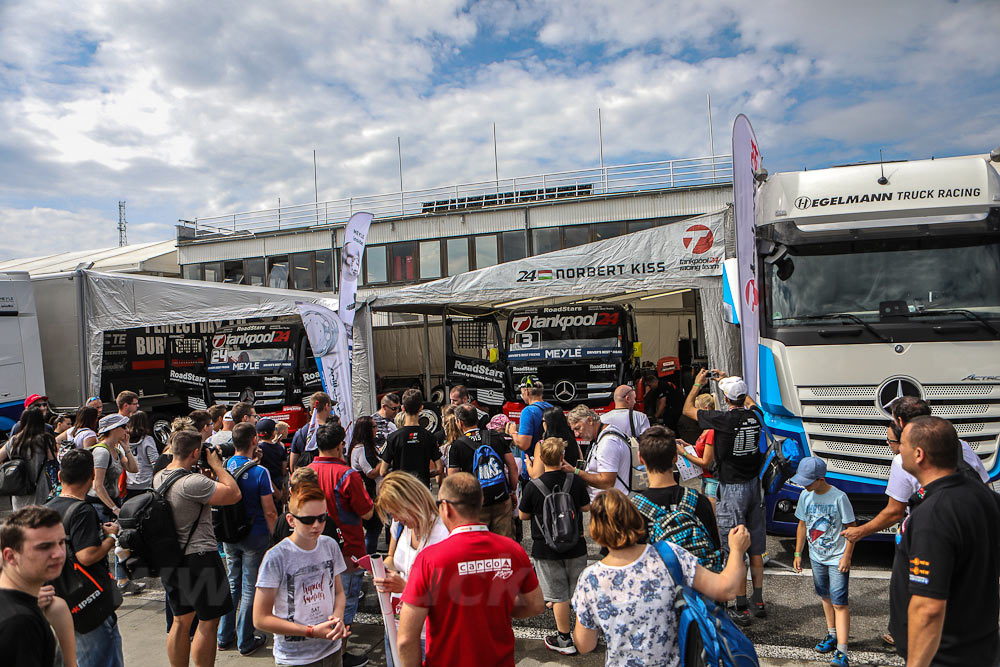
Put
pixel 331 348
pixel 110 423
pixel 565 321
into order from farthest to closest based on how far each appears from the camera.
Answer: pixel 565 321 → pixel 331 348 → pixel 110 423

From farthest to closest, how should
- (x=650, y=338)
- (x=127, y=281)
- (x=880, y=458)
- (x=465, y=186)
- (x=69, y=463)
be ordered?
(x=465, y=186) → (x=650, y=338) → (x=127, y=281) → (x=880, y=458) → (x=69, y=463)

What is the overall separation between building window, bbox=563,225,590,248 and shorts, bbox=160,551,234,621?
18689 mm

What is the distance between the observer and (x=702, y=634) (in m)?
2.35

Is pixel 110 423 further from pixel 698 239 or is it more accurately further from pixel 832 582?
pixel 698 239

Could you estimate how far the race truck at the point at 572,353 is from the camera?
1085 centimetres

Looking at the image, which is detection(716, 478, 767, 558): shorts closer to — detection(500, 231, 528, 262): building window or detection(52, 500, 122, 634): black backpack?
detection(52, 500, 122, 634): black backpack

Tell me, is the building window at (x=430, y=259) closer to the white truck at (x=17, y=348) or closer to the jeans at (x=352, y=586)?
the white truck at (x=17, y=348)

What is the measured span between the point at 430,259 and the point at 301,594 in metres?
20.7

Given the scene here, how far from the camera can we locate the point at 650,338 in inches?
791

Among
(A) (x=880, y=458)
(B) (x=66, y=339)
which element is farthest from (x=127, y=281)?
(A) (x=880, y=458)

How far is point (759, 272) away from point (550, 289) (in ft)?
12.4

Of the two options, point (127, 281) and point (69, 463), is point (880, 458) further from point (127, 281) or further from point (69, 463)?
point (127, 281)

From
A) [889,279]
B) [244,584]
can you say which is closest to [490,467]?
[244,584]

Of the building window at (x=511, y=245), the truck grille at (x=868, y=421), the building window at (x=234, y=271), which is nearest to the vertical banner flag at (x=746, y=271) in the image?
the truck grille at (x=868, y=421)
